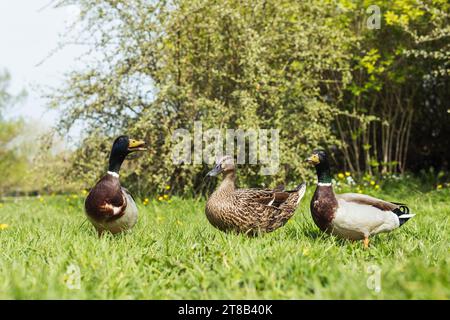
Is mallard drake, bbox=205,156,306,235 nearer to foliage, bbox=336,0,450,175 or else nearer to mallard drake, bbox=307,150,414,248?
mallard drake, bbox=307,150,414,248

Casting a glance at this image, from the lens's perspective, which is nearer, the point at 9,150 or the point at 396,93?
the point at 396,93

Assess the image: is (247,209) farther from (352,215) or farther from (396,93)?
(396,93)

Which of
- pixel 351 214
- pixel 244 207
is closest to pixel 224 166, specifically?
pixel 244 207

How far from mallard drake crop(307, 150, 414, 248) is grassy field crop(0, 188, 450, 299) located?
0.12 meters

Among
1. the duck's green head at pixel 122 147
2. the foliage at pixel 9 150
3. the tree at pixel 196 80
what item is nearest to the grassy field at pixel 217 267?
the duck's green head at pixel 122 147

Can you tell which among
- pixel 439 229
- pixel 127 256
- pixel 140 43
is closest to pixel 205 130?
pixel 140 43

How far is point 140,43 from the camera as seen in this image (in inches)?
296

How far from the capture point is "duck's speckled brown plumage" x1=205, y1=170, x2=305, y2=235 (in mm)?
3973

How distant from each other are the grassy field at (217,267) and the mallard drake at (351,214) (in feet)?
0.39

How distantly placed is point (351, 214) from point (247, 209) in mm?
808

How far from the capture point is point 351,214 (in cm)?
373

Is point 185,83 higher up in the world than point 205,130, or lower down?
higher up
